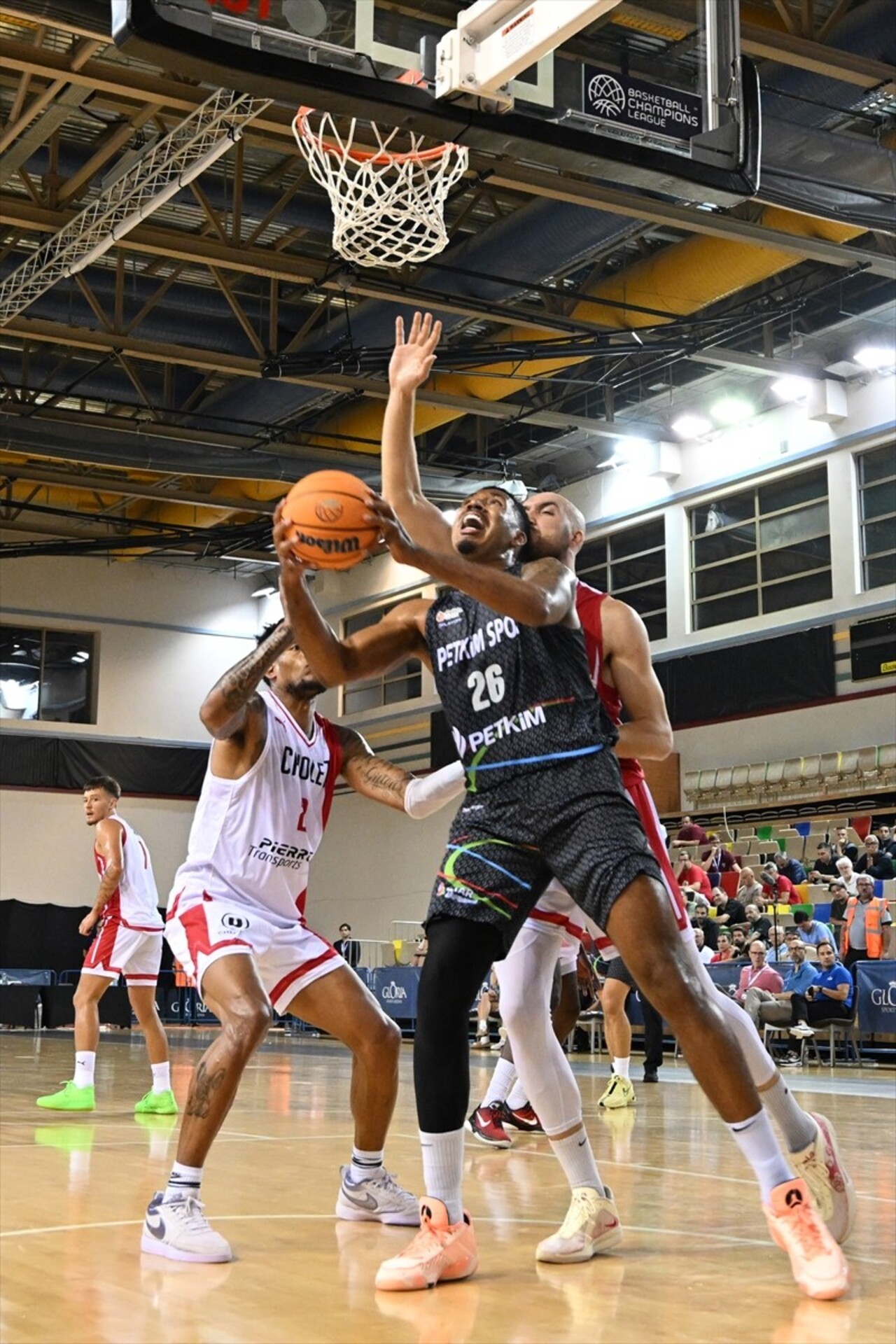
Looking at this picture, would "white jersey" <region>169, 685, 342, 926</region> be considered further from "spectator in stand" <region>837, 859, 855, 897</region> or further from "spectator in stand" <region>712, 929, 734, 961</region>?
"spectator in stand" <region>837, 859, 855, 897</region>

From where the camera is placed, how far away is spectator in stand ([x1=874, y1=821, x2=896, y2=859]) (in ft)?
63.9

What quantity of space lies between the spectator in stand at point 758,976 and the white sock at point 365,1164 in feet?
38.6

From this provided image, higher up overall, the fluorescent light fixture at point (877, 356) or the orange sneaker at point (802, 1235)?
the fluorescent light fixture at point (877, 356)

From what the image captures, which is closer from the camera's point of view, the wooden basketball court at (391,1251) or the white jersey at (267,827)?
the wooden basketball court at (391,1251)

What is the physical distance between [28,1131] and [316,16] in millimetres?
5853

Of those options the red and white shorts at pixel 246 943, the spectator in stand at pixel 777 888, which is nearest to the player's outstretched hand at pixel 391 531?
the red and white shorts at pixel 246 943

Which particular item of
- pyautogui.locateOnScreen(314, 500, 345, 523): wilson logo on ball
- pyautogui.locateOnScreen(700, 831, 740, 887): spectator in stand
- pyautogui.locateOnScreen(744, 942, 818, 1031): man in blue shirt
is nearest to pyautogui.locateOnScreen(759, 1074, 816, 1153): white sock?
pyautogui.locateOnScreen(314, 500, 345, 523): wilson logo on ball

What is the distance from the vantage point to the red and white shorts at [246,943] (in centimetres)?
496

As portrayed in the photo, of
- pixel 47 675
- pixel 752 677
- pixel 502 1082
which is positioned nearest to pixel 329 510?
pixel 502 1082

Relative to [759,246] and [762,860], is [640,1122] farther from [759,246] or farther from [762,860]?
[762,860]

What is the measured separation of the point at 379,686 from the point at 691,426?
10.5m

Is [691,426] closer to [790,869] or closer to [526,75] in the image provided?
[790,869]

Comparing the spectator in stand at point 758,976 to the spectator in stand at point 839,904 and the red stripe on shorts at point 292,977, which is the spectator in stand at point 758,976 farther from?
the red stripe on shorts at point 292,977

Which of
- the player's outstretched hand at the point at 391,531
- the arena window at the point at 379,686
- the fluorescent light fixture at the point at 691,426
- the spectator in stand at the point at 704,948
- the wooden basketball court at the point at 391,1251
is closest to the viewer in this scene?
the wooden basketball court at the point at 391,1251
